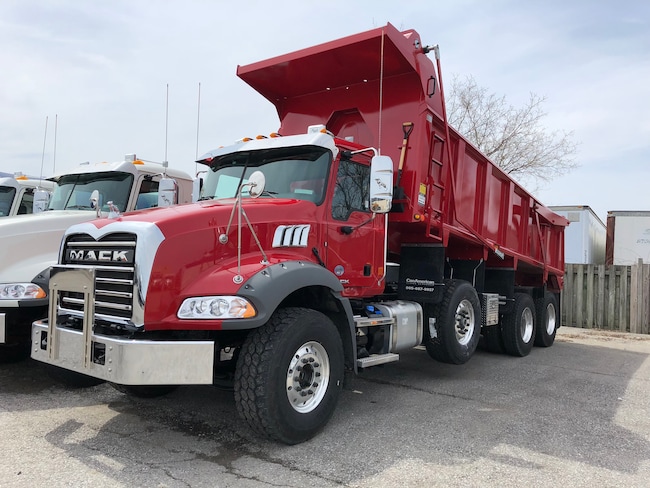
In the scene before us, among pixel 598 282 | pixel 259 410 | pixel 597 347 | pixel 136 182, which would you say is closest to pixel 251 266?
pixel 259 410

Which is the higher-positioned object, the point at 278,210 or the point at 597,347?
the point at 278,210

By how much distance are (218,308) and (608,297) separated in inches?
488

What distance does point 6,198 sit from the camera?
853cm

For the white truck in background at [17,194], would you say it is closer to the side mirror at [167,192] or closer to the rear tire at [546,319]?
the side mirror at [167,192]

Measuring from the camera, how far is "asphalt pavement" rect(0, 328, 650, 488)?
11.8 feet

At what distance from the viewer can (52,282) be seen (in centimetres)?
432

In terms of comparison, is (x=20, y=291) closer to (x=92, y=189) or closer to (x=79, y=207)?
(x=79, y=207)

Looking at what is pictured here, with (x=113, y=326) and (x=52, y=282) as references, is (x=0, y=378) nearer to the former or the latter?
(x=52, y=282)

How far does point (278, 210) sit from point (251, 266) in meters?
0.66

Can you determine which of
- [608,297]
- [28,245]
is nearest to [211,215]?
[28,245]

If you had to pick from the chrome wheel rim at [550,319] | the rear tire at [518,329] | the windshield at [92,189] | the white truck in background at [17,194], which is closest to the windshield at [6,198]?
the white truck in background at [17,194]

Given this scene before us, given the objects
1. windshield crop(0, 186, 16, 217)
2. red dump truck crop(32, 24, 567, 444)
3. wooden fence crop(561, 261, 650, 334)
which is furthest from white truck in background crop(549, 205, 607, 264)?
windshield crop(0, 186, 16, 217)

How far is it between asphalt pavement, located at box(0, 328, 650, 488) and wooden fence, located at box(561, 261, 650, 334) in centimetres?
690

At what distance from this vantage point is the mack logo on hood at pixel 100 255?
390 cm
